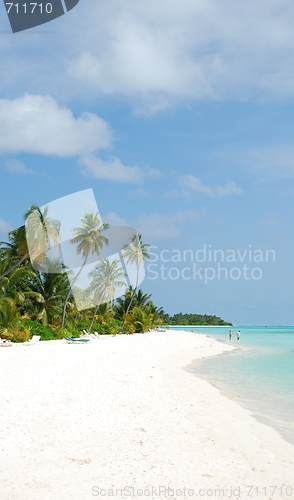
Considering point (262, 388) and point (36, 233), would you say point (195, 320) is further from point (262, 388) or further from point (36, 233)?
point (262, 388)

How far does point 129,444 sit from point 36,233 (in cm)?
2183

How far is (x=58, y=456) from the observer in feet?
16.1

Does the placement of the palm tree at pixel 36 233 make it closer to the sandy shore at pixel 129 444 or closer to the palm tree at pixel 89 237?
the palm tree at pixel 89 237

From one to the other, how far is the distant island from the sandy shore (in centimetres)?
9829

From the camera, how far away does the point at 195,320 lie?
120000 mm

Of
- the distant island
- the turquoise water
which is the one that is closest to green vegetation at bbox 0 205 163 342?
the turquoise water

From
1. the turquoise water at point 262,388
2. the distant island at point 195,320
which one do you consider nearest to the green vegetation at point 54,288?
the turquoise water at point 262,388

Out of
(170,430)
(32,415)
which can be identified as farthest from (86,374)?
(170,430)

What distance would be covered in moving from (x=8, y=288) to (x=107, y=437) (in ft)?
69.5

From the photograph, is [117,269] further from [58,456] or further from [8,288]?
[58,456]

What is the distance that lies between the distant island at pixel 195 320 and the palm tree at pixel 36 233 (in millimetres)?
81104

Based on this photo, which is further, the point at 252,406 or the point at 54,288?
the point at 54,288

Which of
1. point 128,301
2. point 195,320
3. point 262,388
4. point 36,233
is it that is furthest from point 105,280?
point 195,320

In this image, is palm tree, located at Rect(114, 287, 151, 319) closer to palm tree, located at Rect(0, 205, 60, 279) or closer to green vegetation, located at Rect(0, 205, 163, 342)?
green vegetation, located at Rect(0, 205, 163, 342)
